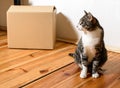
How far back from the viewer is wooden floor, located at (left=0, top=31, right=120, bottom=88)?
5.03ft

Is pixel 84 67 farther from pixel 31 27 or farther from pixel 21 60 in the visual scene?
pixel 31 27

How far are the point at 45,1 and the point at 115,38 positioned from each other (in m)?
0.90

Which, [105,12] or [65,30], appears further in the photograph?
[65,30]

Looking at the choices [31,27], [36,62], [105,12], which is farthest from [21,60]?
[105,12]

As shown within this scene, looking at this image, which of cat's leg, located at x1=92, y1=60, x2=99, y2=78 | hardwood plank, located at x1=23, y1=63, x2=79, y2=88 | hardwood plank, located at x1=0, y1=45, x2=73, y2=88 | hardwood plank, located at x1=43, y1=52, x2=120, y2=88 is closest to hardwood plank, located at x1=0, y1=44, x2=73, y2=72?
hardwood plank, located at x1=0, y1=45, x2=73, y2=88

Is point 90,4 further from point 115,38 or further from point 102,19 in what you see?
point 115,38

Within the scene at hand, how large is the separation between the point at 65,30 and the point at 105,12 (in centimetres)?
53

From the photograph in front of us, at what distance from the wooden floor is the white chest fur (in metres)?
0.19

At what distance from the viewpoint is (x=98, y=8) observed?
85.8 inches

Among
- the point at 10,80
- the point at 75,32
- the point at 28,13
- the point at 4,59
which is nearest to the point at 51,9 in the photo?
the point at 28,13

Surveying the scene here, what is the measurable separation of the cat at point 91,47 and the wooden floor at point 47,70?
8cm

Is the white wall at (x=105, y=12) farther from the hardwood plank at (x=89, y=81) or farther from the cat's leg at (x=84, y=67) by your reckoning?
the cat's leg at (x=84, y=67)

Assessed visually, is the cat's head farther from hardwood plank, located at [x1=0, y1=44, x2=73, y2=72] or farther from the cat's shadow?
the cat's shadow

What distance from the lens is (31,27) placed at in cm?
218
